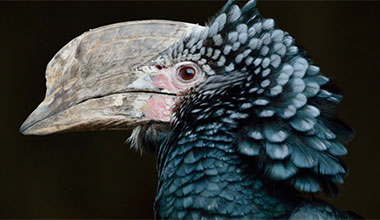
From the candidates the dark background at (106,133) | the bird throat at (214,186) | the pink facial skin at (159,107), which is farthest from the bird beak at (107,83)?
the dark background at (106,133)

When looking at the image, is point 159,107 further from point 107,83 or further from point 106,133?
point 106,133

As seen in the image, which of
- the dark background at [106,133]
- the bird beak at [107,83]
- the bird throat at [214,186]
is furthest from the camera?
the dark background at [106,133]

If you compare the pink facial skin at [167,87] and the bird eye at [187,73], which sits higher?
the bird eye at [187,73]

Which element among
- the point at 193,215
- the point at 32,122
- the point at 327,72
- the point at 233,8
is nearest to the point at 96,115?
the point at 32,122

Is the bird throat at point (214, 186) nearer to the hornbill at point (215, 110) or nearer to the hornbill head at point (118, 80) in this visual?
the hornbill at point (215, 110)

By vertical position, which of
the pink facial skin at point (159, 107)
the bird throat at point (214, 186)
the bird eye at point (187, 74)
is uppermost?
the bird eye at point (187, 74)

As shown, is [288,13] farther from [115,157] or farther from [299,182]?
[299,182]
